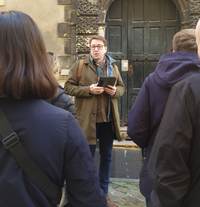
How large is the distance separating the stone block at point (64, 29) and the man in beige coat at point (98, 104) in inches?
94.1

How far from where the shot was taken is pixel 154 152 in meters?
1.16

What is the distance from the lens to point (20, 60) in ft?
3.08

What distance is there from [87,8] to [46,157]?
184 inches

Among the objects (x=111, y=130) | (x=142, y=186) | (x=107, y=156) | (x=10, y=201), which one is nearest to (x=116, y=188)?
(x=107, y=156)

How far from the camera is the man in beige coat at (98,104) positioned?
2.89 metres

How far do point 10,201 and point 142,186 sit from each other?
1.07m

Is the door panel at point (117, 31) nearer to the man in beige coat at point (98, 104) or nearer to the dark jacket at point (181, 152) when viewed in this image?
the man in beige coat at point (98, 104)

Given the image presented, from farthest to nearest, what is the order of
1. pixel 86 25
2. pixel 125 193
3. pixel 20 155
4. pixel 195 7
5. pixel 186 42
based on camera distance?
1. pixel 86 25
2. pixel 195 7
3. pixel 125 193
4. pixel 186 42
5. pixel 20 155

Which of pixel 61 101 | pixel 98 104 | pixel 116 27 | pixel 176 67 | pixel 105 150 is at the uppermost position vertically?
pixel 116 27

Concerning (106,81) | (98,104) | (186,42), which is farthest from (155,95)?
(98,104)

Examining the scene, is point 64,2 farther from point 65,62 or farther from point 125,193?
point 125,193

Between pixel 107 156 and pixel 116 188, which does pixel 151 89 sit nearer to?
pixel 107 156

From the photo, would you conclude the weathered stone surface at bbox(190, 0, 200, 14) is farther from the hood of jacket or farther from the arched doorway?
the hood of jacket

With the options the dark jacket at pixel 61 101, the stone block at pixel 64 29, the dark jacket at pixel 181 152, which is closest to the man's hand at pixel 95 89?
the dark jacket at pixel 61 101
